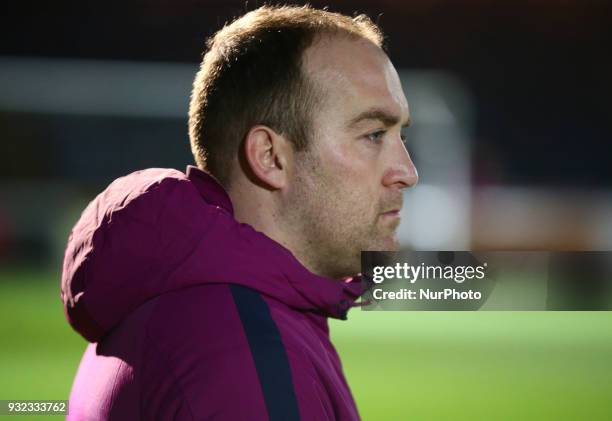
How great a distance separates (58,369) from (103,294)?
313 centimetres

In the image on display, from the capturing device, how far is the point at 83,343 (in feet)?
13.1

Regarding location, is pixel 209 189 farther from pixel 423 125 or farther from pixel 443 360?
pixel 423 125

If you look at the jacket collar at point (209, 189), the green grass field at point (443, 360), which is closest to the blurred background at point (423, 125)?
the green grass field at point (443, 360)

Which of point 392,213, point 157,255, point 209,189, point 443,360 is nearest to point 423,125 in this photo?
point 443,360

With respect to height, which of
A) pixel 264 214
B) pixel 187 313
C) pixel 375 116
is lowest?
pixel 187 313

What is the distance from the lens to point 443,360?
380cm

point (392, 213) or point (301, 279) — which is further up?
point (392, 213)

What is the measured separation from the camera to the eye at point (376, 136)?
815 millimetres

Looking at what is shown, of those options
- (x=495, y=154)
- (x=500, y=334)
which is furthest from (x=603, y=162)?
(x=500, y=334)

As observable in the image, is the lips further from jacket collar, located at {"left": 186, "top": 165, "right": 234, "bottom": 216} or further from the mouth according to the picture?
jacket collar, located at {"left": 186, "top": 165, "right": 234, "bottom": 216}

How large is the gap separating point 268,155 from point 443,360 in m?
3.20

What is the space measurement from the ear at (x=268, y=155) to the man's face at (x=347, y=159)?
0.05 feet

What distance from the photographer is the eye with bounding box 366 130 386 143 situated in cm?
82

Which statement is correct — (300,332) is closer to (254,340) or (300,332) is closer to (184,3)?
(254,340)
